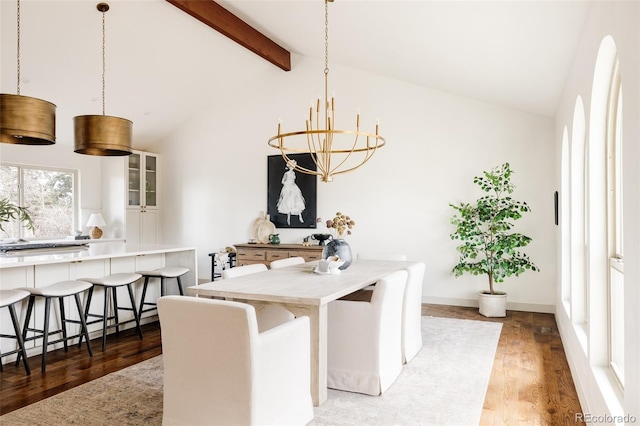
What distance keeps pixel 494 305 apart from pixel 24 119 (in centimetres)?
471

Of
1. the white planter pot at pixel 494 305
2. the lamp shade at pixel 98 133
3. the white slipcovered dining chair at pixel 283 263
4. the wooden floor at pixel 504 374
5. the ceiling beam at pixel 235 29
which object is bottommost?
the wooden floor at pixel 504 374

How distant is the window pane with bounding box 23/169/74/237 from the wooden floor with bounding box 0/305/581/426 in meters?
3.08

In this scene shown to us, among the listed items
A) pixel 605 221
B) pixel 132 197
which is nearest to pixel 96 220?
pixel 132 197

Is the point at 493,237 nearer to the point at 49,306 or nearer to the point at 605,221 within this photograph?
the point at 605,221

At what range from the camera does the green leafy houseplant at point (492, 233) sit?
16.2ft

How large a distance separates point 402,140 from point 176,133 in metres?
3.97

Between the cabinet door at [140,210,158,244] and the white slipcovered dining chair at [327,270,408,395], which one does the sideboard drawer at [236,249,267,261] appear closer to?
the cabinet door at [140,210,158,244]

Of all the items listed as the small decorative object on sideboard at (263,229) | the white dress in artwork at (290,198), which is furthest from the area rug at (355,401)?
the white dress in artwork at (290,198)

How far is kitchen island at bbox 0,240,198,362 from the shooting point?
11.3 feet

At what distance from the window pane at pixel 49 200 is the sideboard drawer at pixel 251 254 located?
9.06ft

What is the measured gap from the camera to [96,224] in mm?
6645

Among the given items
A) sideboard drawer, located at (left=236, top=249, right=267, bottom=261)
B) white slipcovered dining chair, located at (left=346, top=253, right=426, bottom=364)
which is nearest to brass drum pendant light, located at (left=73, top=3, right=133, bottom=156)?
white slipcovered dining chair, located at (left=346, top=253, right=426, bottom=364)

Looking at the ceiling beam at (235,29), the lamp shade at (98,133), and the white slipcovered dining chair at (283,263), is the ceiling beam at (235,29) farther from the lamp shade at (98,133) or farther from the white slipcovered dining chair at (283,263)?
the white slipcovered dining chair at (283,263)

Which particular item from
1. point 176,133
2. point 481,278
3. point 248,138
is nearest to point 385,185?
point 481,278
